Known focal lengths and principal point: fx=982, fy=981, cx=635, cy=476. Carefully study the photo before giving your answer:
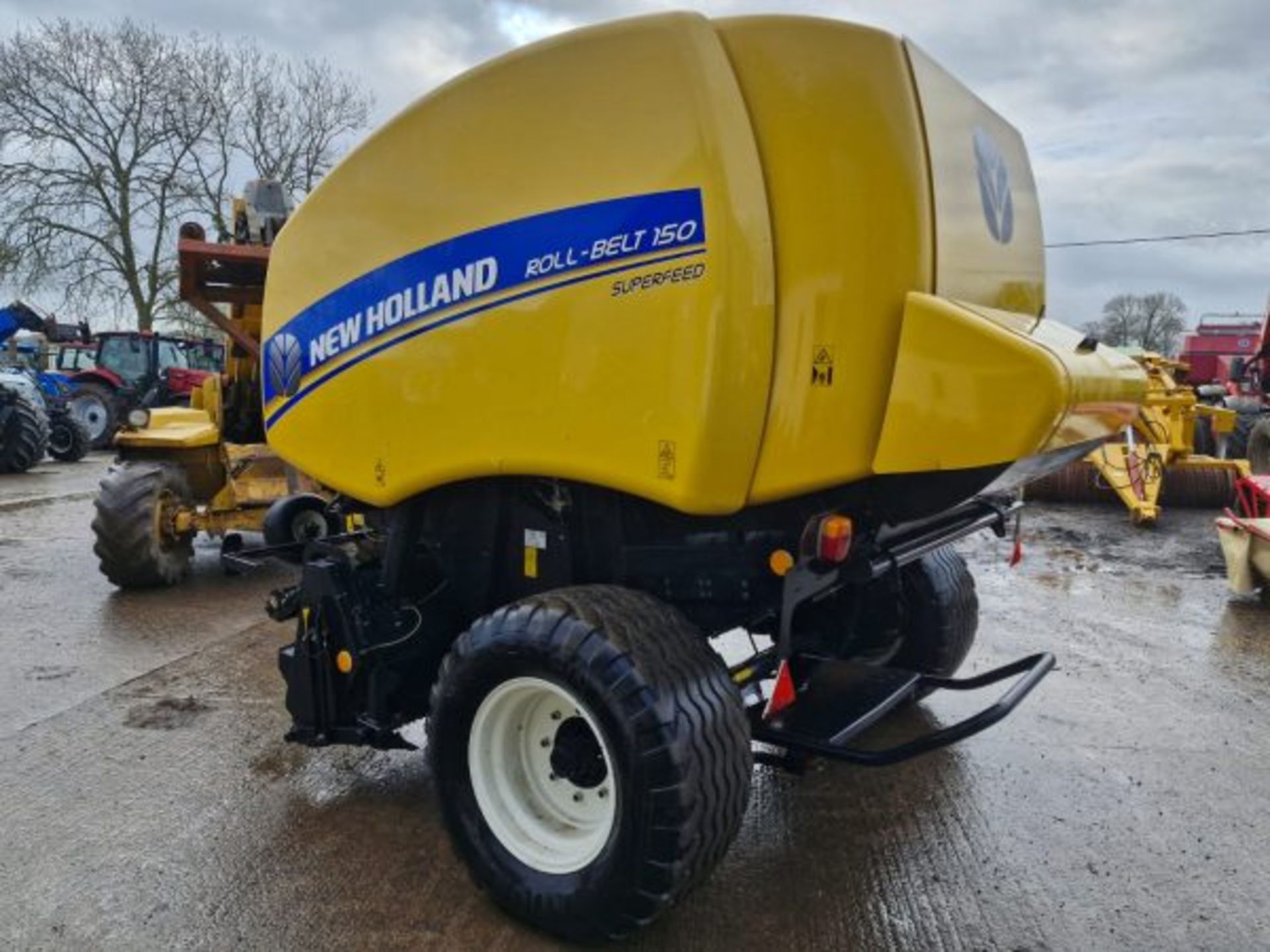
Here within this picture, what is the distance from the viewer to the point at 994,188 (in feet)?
9.59

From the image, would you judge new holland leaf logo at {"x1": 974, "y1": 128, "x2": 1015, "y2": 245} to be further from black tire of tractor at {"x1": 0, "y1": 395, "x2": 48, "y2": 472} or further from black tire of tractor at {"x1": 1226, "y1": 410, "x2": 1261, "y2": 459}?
black tire of tractor at {"x1": 0, "y1": 395, "x2": 48, "y2": 472}

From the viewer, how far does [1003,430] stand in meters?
2.24

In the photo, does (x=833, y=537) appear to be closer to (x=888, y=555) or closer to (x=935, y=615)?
(x=888, y=555)

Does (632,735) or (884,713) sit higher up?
(632,735)

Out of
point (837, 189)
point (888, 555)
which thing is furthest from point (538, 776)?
point (837, 189)

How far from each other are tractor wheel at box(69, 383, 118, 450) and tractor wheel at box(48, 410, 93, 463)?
1232 mm

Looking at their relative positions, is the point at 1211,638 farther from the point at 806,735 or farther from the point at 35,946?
the point at 35,946

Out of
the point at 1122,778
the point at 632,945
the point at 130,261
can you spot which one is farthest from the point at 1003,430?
the point at 130,261

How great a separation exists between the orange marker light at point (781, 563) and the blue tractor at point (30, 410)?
15.3 metres

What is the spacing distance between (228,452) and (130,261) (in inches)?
954

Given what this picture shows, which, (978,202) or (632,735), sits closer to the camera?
(632,735)

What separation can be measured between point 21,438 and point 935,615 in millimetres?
14874

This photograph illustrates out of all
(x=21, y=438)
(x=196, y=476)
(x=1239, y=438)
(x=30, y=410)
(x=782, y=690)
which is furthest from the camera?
(x=30, y=410)

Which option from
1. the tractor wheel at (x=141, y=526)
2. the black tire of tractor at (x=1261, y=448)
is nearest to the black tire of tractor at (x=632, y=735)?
the tractor wheel at (x=141, y=526)
